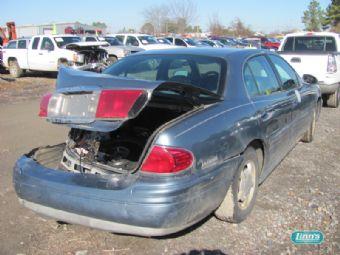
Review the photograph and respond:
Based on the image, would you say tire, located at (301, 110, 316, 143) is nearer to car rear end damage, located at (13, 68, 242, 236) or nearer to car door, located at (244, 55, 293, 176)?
car door, located at (244, 55, 293, 176)

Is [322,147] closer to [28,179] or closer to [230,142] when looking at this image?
[230,142]

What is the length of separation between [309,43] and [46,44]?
10.7m

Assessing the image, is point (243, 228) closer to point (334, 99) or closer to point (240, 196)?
point (240, 196)

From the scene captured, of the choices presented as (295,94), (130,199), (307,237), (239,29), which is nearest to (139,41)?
(295,94)

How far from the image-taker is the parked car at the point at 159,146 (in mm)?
2930

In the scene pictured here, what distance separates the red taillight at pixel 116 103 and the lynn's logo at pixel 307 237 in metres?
1.85

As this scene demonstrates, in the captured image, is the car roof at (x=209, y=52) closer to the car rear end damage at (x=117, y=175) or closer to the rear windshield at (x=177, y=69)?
the rear windshield at (x=177, y=69)

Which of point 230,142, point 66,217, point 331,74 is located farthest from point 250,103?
point 331,74

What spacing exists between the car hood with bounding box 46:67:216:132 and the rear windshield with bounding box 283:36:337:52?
8.56m

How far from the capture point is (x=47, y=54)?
17.1 metres

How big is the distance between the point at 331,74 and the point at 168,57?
6.28 m

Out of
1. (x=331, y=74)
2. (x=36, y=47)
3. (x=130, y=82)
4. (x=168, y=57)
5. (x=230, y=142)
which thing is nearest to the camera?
(x=130, y=82)

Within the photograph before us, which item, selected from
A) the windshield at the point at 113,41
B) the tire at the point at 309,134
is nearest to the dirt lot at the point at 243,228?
the tire at the point at 309,134

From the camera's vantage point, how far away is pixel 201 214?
3.13m
